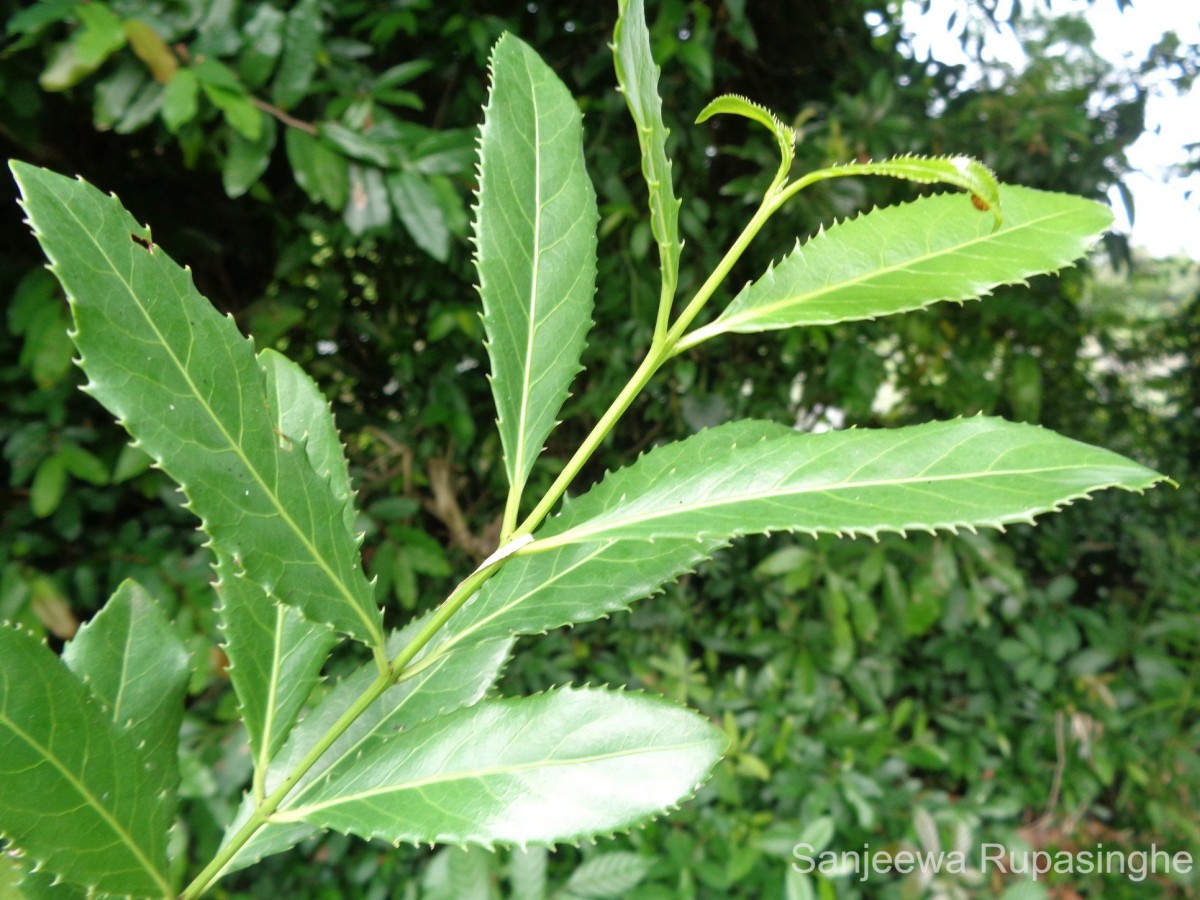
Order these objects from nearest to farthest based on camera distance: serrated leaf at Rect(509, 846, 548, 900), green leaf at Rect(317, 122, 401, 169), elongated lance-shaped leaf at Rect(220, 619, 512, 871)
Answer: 1. elongated lance-shaped leaf at Rect(220, 619, 512, 871)
2. serrated leaf at Rect(509, 846, 548, 900)
3. green leaf at Rect(317, 122, 401, 169)

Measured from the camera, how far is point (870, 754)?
1.43 m

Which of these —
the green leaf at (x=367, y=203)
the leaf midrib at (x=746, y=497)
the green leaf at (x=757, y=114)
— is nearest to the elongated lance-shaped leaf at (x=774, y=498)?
the leaf midrib at (x=746, y=497)

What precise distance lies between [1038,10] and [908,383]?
1.07 meters

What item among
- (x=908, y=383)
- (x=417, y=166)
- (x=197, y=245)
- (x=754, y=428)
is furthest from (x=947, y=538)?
(x=197, y=245)

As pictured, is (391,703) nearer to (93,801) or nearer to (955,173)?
(93,801)

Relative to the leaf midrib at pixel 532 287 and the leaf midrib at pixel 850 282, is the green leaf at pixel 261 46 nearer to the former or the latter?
the leaf midrib at pixel 532 287

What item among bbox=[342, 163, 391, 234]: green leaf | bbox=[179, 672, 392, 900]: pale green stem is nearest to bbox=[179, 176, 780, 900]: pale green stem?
bbox=[179, 672, 392, 900]: pale green stem

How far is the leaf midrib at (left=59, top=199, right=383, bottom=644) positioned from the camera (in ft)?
0.82

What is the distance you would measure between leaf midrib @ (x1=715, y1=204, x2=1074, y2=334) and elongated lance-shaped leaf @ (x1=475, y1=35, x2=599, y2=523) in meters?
0.07

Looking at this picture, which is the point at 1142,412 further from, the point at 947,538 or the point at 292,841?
the point at 292,841

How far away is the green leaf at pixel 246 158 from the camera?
36.9 inches

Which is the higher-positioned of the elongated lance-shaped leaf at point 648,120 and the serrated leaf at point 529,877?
the elongated lance-shaped leaf at point 648,120

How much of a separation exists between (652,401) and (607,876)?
839 mm

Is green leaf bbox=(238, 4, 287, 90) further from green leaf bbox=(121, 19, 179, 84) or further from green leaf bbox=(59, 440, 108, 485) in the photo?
green leaf bbox=(59, 440, 108, 485)
